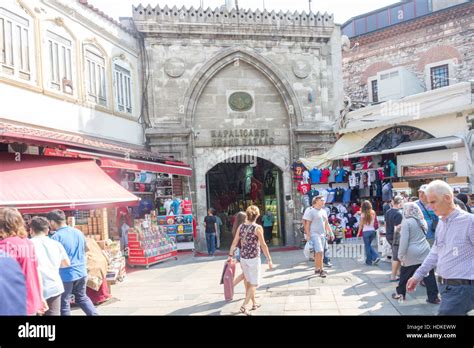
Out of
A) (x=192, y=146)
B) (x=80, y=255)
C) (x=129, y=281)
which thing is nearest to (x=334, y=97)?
(x=192, y=146)

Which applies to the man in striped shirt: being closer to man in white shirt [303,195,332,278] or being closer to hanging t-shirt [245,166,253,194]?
man in white shirt [303,195,332,278]

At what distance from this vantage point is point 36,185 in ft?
20.7

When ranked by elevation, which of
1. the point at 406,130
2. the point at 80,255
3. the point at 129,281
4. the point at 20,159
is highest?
the point at 406,130

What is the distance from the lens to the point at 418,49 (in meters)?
20.3

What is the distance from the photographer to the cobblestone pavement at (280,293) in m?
5.51

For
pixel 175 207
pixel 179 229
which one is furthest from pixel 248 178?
pixel 179 229

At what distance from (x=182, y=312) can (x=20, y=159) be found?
3.75 metres

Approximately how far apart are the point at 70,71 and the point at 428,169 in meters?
9.38

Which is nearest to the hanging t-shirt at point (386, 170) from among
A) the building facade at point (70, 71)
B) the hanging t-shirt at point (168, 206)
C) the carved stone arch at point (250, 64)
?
the carved stone arch at point (250, 64)

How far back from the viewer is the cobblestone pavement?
551 cm

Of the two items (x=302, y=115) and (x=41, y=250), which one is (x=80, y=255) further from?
(x=302, y=115)

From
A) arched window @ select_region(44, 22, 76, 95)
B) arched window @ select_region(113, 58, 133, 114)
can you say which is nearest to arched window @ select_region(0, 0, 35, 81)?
arched window @ select_region(44, 22, 76, 95)

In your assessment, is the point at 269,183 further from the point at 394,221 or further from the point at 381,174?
the point at 394,221

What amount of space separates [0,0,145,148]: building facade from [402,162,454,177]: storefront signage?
8.04 m
